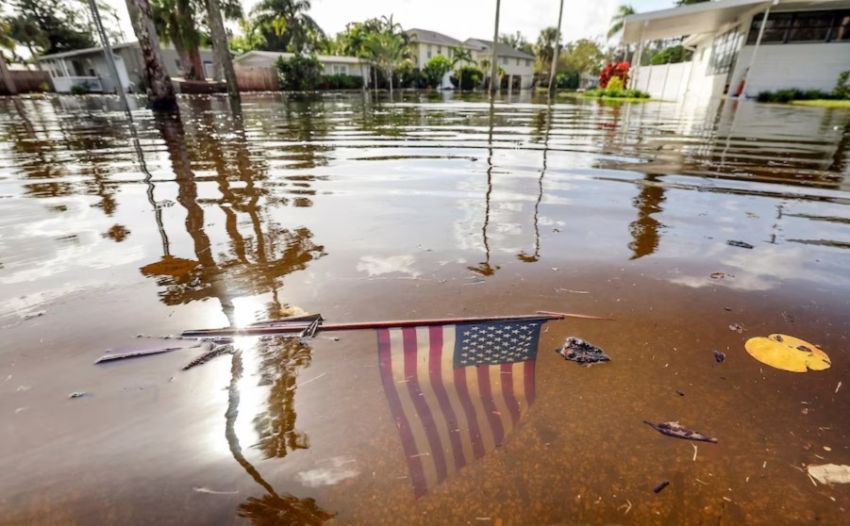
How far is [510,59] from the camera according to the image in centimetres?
5919

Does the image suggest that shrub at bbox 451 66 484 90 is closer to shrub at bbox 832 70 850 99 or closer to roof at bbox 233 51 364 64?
roof at bbox 233 51 364 64

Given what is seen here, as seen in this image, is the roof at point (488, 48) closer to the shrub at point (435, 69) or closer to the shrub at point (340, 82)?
the shrub at point (435, 69)

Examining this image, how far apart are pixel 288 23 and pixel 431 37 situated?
786 inches

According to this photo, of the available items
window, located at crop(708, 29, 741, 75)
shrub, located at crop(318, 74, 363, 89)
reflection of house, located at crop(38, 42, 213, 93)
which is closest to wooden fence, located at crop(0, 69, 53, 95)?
reflection of house, located at crop(38, 42, 213, 93)

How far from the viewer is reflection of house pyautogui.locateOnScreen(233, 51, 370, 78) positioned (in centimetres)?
3994

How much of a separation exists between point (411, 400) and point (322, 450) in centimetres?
39

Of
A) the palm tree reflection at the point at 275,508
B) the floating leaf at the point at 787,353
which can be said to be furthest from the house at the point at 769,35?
the palm tree reflection at the point at 275,508

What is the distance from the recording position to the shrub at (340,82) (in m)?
40.2

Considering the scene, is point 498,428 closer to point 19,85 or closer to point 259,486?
point 259,486

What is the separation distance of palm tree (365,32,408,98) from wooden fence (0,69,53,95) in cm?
3034

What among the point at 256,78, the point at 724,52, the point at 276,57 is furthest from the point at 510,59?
the point at 724,52

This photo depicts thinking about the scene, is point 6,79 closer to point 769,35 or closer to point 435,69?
point 435,69

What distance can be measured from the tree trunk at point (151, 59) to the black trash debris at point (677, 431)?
1791 cm

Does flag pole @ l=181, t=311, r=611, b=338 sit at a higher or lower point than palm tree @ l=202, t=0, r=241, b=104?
lower
